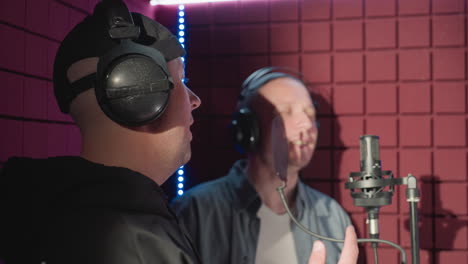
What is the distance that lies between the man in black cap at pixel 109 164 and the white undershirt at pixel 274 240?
1.12 meters

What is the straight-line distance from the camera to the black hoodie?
0.98 metres

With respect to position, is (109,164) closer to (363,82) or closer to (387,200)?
(387,200)

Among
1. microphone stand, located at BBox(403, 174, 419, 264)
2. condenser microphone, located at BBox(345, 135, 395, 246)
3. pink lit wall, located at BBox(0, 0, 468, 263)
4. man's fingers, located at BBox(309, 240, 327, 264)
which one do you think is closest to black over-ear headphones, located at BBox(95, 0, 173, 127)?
man's fingers, located at BBox(309, 240, 327, 264)

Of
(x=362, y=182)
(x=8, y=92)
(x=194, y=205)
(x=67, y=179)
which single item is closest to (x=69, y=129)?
(x=8, y=92)

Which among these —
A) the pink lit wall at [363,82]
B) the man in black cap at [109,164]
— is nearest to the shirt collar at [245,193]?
the pink lit wall at [363,82]

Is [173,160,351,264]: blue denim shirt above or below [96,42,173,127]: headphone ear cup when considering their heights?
below

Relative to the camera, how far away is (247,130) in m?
2.33

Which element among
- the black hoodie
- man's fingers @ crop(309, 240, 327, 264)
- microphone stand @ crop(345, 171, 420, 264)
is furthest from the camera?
microphone stand @ crop(345, 171, 420, 264)

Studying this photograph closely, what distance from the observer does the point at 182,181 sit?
9.22 feet

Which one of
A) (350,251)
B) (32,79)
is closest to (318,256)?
(350,251)

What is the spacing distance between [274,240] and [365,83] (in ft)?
3.23

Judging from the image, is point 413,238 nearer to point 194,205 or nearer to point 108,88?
point 194,205

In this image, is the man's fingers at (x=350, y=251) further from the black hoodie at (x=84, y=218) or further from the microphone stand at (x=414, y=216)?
the microphone stand at (x=414, y=216)

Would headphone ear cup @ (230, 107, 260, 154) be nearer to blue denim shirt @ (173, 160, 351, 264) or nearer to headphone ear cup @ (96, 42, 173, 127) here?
blue denim shirt @ (173, 160, 351, 264)
